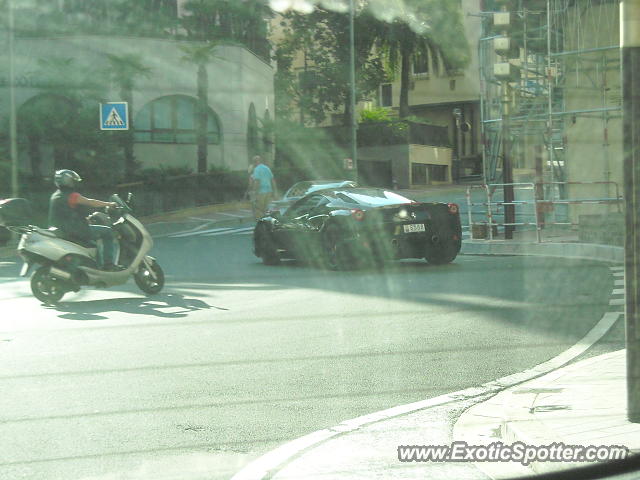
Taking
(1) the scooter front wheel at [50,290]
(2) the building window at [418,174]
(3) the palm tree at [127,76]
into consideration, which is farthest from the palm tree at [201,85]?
(1) the scooter front wheel at [50,290]

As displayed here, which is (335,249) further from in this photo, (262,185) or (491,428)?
(262,185)

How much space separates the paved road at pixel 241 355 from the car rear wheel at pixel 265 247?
2.12m

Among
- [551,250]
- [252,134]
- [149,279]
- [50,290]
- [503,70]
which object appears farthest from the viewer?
[252,134]

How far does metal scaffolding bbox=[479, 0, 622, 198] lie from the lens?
76.1 ft

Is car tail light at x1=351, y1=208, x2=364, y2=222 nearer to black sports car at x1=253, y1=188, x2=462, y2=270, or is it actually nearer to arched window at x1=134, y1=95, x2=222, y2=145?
black sports car at x1=253, y1=188, x2=462, y2=270

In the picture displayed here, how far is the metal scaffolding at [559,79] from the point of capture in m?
23.2

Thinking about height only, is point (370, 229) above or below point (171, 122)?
below

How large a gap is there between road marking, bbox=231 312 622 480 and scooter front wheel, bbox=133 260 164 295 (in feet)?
19.1

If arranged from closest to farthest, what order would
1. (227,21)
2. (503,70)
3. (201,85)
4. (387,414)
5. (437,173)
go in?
(387,414) → (503,70) → (201,85) → (227,21) → (437,173)

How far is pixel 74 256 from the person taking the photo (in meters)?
12.4

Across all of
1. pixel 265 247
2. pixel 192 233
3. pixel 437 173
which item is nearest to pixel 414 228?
pixel 265 247

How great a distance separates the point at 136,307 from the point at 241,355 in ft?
12.5

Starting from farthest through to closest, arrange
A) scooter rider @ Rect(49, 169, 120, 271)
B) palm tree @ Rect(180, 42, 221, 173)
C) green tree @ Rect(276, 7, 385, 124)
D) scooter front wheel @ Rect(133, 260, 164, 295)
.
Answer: green tree @ Rect(276, 7, 385, 124), palm tree @ Rect(180, 42, 221, 173), scooter front wheel @ Rect(133, 260, 164, 295), scooter rider @ Rect(49, 169, 120, 271)

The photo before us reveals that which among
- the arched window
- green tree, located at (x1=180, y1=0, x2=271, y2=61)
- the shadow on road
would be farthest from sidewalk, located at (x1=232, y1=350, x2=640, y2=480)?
the arched window
